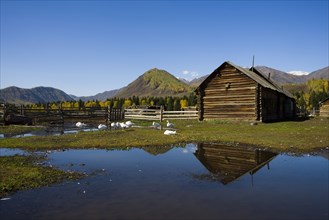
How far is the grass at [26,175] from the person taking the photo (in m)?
9.61

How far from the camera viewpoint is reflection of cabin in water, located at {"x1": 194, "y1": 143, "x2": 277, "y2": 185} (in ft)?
37.0

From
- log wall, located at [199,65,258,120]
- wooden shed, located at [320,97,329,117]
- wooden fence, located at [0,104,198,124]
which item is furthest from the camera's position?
wooden shed, located at [320,97,329,117]

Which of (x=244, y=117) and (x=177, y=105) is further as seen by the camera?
(x=177, y=105)

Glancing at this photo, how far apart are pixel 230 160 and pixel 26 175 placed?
8.37m

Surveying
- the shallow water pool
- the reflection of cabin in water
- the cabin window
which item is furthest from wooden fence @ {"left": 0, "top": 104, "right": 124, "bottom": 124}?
the reflection of cabin in water

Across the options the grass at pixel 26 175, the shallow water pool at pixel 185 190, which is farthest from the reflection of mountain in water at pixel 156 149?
the grass at pixel 26 175

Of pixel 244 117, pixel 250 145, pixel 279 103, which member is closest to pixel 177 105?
pixel 279 103

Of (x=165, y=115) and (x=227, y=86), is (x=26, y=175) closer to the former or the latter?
(x=227, y=86)

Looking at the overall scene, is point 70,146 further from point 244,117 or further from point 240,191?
point 244,117

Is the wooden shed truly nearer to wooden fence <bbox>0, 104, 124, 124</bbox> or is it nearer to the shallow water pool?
wooden fence <bbox>0, 104, 124, 124</bbox>

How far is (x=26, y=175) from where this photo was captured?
10.7m

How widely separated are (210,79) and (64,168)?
94.6ft

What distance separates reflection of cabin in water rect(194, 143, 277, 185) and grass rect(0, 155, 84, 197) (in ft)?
17.2

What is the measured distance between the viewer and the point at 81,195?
8.71 m
